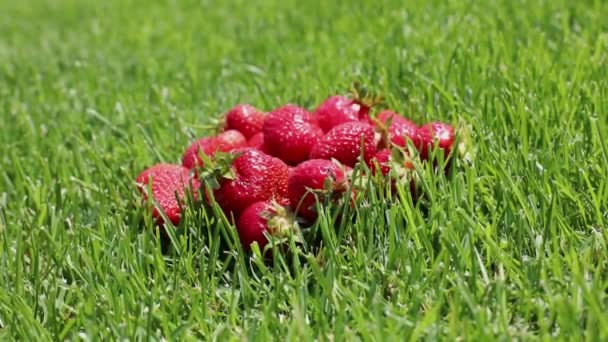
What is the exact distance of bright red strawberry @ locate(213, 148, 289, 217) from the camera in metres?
1.93

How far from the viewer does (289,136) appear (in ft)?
6.79

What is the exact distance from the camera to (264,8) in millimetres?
4602

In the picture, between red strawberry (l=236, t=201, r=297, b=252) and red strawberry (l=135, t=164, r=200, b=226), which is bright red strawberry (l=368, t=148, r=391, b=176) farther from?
red strawberry (l=135, t=164, r=200, b=226)

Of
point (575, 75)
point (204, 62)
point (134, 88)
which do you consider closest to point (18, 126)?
point (134, 88)

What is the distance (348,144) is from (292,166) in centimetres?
18

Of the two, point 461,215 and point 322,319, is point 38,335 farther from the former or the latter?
point 461,215

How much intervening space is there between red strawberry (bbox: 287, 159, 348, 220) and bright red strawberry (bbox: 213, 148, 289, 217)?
6cm

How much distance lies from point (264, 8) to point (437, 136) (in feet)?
8.95

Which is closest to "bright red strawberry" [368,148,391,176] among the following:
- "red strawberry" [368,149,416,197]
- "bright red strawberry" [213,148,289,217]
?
"red strawberry" [368,149,416,197]

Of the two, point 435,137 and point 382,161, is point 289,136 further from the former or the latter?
point 435,137

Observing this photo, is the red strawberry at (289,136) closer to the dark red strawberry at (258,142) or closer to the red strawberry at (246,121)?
the dark red strawberry at (258,142)

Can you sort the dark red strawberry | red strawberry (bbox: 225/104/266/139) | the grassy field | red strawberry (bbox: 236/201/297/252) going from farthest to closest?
red strawberry (bbox: 225/104/266/139) < the dark red strawberry < red strawberry (bbox: 236/201/297/252) < the grassy field

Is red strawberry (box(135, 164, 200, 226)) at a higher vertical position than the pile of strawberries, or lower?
lower

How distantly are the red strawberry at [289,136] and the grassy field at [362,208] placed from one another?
265 millimetres
